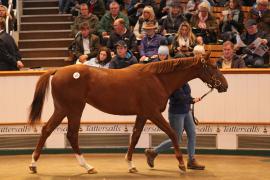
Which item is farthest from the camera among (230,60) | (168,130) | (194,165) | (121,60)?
(230,60)

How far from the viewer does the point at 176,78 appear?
11.4 metres

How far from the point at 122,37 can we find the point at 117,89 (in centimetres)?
351

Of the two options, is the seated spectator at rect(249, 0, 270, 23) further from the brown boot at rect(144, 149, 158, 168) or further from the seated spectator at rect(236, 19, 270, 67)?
the brown boot at rect(144, 149, 158, 168)

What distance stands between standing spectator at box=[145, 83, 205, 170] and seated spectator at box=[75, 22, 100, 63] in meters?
3.54

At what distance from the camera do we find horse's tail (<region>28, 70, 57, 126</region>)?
11500 mm

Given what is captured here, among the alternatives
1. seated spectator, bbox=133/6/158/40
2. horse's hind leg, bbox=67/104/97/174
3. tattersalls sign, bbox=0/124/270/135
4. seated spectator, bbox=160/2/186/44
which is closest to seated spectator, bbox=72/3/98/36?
seated spectator, bbox=133/6/158/40

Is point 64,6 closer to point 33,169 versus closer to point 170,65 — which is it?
point 170,65

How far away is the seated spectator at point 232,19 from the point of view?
16031 millimetres

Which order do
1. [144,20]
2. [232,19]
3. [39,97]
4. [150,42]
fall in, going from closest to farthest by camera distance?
1. [39,97]
2. [150,42]
3. [144,20]
4. [232,19]

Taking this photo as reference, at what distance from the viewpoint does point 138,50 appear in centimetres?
1477

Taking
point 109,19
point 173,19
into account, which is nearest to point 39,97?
point 109,19

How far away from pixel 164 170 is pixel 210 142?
1.78 metres

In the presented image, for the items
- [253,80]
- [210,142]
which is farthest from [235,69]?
[210,142]

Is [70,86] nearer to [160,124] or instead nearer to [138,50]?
[160,124]
